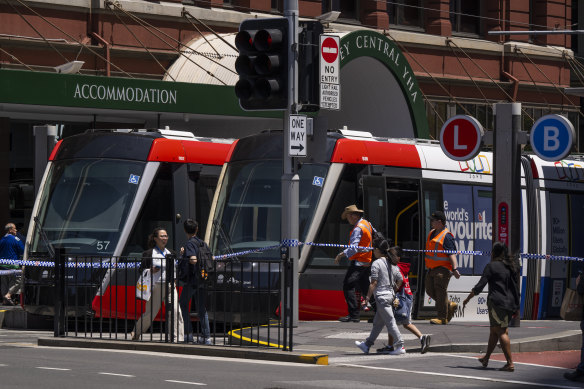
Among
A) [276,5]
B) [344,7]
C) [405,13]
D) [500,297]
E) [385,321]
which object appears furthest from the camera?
[405,13]

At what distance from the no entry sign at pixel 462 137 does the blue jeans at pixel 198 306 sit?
15.1 feet

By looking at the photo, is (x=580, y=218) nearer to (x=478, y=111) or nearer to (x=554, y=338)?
(x=554, y=338)

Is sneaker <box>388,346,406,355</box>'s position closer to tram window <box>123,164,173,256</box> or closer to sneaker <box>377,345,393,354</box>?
sneaker <box>377,345,393,354</box>

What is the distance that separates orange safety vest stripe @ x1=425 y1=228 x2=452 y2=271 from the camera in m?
19.2

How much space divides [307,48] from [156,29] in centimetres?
1364

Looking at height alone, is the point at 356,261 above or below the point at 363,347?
above

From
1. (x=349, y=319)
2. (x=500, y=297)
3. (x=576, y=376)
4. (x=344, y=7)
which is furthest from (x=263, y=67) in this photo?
(x=344, y=7)

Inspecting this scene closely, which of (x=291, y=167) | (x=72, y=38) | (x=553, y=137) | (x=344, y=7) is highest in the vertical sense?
(x=344, y=7)

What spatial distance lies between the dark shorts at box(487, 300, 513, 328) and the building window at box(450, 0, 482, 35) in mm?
23817

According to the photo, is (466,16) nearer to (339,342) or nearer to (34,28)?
(34,28)

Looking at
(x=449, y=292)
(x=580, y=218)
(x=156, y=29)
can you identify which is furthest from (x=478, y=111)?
(x=449, y=292)

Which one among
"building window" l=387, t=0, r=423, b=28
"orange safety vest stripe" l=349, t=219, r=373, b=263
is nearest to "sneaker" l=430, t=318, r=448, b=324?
"orange safety vest stripe" l=349, t=219, r=373, b=263

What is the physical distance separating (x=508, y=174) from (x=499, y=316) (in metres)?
4.70

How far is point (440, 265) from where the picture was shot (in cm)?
1936
